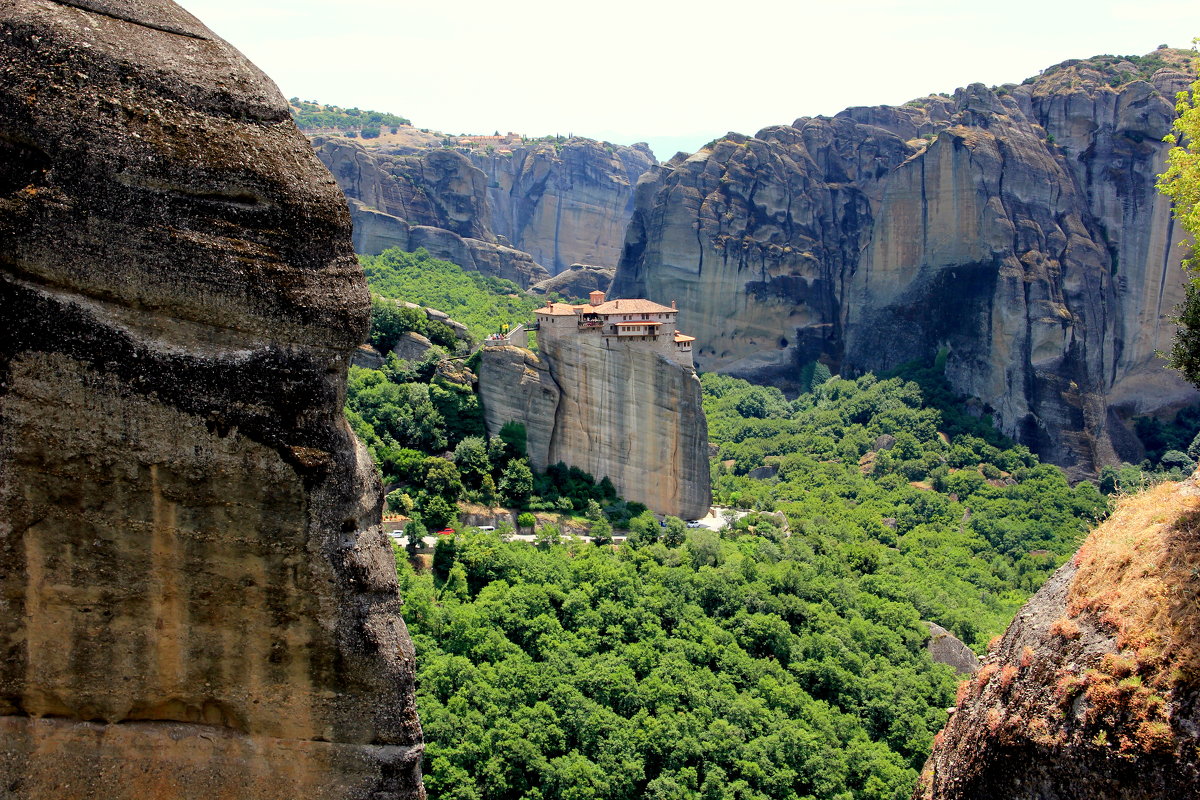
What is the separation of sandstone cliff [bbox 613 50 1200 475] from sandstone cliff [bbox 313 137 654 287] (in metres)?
15.1

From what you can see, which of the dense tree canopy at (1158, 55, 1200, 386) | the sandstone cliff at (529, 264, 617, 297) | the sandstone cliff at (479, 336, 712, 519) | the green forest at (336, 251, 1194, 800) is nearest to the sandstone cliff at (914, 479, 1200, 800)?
the dense tree canopy at (1158, 55, 1200, 386)

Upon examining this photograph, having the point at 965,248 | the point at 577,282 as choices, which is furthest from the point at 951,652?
the point at 577,282

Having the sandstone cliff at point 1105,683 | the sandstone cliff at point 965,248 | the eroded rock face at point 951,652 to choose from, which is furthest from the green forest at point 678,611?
the sandstone cliff at point 1105,683

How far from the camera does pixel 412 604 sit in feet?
112

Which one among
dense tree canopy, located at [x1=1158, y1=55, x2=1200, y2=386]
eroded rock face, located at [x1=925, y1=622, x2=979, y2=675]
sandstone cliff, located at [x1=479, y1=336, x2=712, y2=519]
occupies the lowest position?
eroded rock face, located at [x1=925, y1=622, x2=979, y2=675]

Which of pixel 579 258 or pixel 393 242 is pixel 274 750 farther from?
pixel 579 258

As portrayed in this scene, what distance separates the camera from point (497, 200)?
127 metres

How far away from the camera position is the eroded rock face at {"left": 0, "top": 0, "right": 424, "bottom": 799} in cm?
971

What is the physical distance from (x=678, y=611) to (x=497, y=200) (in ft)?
318

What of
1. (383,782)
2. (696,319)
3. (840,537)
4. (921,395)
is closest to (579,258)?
(696,319)

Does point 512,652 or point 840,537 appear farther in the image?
point 840,537

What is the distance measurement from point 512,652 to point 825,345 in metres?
64.0

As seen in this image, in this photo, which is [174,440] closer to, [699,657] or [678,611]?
[699,657]

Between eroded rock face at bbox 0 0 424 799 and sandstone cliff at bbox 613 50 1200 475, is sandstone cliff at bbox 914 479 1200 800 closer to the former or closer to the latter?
eroded rock face at bbox 0 0 424 799
